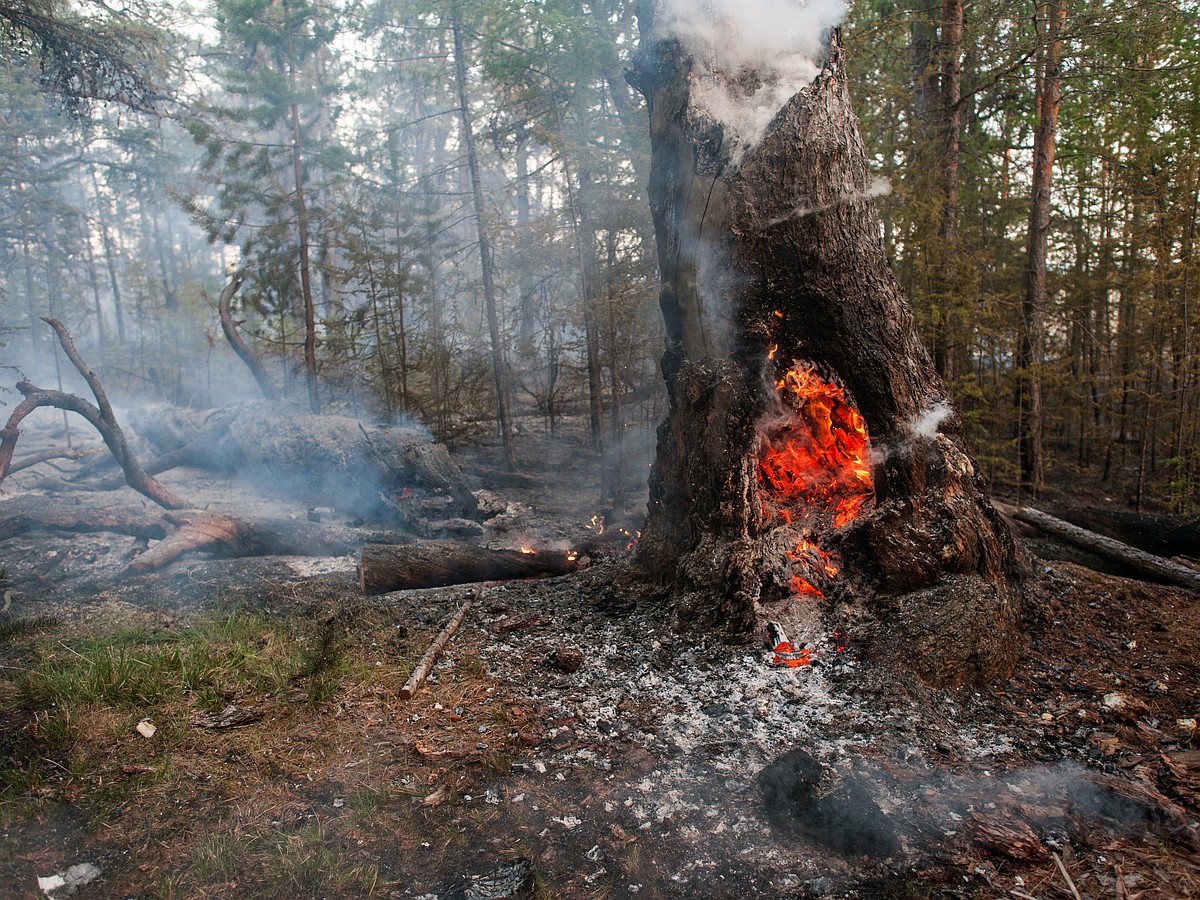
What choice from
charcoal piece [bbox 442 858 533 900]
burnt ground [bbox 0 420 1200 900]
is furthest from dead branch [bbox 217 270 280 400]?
charcoal piece [bbox 442 858 533 900]

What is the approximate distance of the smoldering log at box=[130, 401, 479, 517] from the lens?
984cm

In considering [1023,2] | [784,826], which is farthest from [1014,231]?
[784,826]

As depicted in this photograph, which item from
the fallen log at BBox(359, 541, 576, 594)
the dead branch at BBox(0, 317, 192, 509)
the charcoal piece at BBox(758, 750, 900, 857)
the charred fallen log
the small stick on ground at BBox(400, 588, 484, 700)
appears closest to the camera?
the charcoal piece at BBox(758, 750, 900, 857)

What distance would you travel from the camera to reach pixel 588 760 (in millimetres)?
3652

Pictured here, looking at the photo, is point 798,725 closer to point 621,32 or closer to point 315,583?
point 315,583

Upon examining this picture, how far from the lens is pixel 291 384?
17516 millimetres

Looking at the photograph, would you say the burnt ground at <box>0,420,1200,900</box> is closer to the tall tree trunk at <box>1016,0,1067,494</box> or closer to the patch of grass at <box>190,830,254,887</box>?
the patch of grass at <box>190,830,254,887</box>

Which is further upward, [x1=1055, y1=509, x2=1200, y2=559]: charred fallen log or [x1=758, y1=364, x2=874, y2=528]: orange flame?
[x1=758, y1=364, x2=874, y2=528]: orange flame

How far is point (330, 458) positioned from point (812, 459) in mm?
7649

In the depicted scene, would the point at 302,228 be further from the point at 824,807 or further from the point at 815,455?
the point at 824,807

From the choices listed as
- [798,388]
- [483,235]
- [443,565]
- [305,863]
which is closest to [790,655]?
[798,388]

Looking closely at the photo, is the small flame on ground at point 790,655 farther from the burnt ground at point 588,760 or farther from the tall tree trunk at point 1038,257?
the tall tree trunk at point 1038,257

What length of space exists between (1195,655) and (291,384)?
18.1m

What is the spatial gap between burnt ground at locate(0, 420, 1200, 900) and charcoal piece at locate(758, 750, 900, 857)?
0.5 inches
